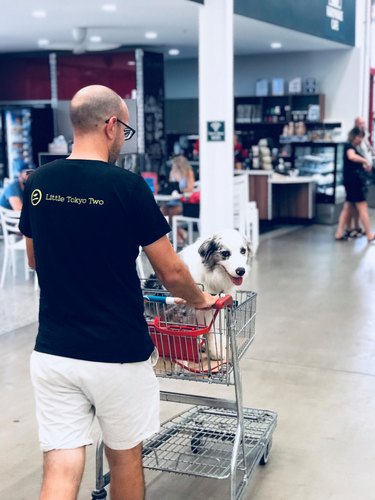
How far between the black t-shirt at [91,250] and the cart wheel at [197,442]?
4.11 feet

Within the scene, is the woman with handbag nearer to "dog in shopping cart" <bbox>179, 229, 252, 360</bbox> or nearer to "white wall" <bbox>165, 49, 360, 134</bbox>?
"white wall" <bbox>165, 49, 360, 134</bbox>

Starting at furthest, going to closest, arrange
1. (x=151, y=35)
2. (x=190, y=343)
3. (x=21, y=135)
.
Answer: (x=21, y=135)
(x=151, y=35)
(x=190, y=343)

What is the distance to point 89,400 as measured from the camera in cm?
240

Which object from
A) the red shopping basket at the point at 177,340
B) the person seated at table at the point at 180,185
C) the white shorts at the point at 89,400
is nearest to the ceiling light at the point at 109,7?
the person seated at table at the point at 180,185

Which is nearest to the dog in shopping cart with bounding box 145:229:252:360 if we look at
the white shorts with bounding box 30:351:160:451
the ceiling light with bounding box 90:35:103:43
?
the white shorts with bounding box 30:351:160:451

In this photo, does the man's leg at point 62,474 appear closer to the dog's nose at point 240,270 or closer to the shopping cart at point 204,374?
the shopping cart at point 204,374

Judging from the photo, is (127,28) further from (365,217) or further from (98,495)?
(98,495)

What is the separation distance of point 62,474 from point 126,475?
232 millimetres

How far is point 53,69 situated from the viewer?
43.7ft

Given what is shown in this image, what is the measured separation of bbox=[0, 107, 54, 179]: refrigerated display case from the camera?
1294 centimetres

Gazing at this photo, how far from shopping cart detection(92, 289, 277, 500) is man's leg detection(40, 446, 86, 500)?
1.87 feet

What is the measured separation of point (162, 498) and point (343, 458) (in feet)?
3.07

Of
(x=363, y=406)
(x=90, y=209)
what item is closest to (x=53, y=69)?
(x=363, y=406)

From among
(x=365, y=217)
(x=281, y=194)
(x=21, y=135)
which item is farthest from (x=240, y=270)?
(x=21, y=135)
